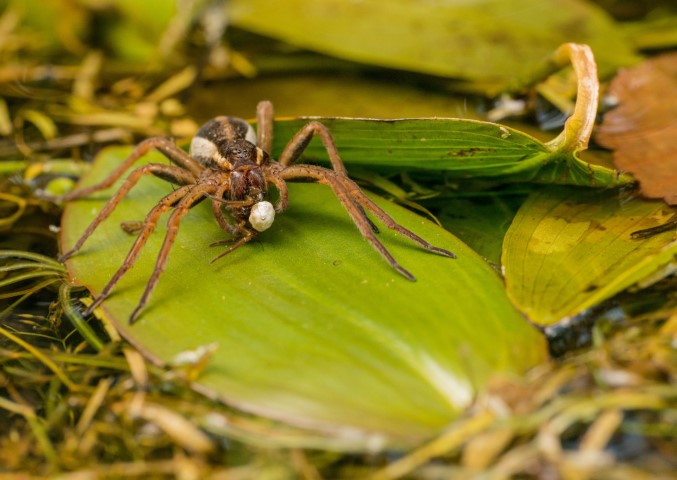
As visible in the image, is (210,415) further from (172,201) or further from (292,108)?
(292,108)

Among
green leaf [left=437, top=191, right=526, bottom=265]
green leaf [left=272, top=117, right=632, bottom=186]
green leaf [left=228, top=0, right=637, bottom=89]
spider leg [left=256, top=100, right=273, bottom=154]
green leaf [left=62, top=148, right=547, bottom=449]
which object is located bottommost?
green leaf [left=62, top=148, right=547, bottom=449]

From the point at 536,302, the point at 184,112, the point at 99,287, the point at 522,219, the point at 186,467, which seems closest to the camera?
the point at 186,467

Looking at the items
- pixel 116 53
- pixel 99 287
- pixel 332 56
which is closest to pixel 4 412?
pixel 99 287

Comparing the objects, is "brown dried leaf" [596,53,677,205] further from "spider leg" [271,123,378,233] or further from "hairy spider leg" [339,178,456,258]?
"spider leg" [271,123,378,233]

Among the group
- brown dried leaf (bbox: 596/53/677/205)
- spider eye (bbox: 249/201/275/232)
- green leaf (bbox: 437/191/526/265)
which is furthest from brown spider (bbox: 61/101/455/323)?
brown dried leaf (bbox: 596/53/677/205)

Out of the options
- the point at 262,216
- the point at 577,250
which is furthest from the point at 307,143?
the point at 577,250

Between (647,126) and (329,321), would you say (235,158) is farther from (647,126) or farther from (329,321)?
(647,126)
